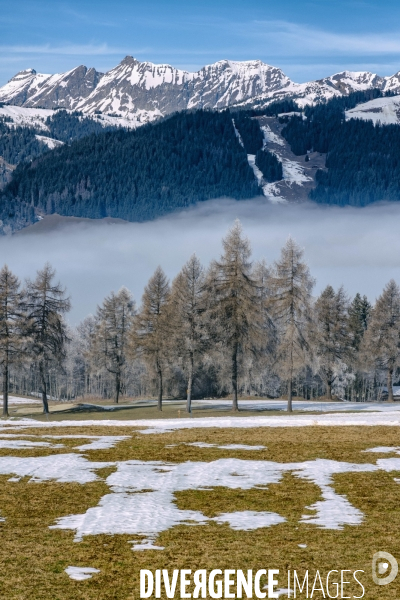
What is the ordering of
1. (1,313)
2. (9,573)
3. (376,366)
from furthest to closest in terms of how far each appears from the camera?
(376,366) → (1,313) → (9,573)

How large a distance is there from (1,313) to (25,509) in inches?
1718

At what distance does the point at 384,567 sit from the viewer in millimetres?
13688

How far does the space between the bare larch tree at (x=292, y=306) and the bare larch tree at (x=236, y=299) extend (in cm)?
207

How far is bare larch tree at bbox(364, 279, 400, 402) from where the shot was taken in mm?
79375

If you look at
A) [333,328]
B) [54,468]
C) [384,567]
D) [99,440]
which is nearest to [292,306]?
[333,328]

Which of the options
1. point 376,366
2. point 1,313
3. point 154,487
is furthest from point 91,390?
point 154,487

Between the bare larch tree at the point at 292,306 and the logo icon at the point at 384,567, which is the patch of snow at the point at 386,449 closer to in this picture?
the logo icon at the point at 384,567

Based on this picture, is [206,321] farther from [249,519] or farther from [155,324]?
[249,519]

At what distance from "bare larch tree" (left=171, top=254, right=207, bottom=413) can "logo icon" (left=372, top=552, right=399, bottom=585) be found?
1648 inches

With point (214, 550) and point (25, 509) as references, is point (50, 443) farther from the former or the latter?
point (214, 550)

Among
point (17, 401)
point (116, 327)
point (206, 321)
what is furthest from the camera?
point (17, 401)

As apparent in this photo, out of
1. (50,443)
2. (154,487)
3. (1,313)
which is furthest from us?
(1,313)

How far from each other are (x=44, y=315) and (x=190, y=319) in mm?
13990

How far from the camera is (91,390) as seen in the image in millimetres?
159000
